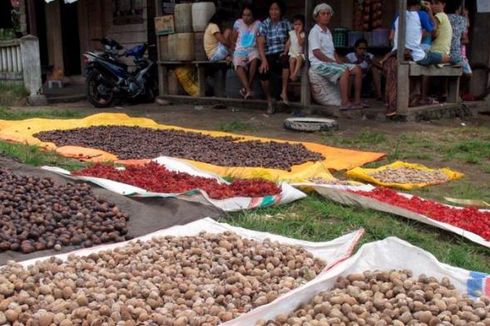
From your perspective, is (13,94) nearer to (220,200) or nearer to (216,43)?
(216,43)

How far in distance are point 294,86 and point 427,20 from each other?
104 inches

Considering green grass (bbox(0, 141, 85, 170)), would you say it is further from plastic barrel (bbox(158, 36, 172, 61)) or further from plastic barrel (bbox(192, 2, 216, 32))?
plastic barrel (bbox(158, 36, 172, 61))

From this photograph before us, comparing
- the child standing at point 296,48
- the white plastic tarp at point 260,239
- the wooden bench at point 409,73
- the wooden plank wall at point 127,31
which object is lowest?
the white plastic tarp at point 260,239

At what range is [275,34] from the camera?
8.59m

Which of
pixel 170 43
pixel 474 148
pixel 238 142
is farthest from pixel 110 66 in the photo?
pixel 474 148

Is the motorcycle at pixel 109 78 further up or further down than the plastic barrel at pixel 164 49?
further down

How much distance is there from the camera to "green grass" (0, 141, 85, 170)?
4984 millimetres

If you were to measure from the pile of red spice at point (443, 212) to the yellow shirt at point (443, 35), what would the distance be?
468 centimetres

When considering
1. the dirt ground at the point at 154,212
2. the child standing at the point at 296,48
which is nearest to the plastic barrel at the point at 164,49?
the child standing at the point at 296,48

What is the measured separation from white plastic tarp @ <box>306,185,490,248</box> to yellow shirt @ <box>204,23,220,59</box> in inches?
234

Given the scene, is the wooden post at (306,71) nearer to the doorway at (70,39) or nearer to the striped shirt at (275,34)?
the striped shirt at (275,34)

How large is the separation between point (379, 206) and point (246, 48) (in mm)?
5619

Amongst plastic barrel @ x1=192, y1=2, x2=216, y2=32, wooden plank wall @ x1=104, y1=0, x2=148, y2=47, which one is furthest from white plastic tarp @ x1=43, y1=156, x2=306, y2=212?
wooden plank wall @ x1=104, y1=0, x2=148, y2=47

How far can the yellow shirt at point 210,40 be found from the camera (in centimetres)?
949
